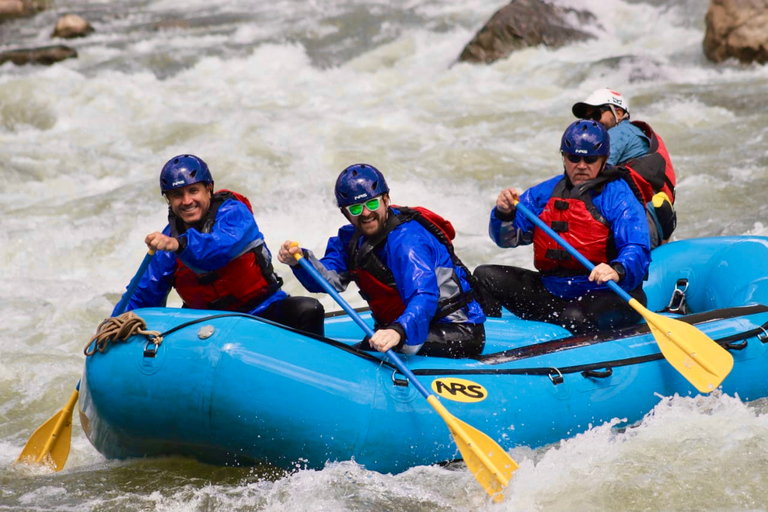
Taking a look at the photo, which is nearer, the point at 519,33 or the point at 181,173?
the point at 181,173

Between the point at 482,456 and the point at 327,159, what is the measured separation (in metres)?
6.03

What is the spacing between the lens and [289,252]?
156 inches

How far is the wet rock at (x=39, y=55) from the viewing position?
45.0 feet

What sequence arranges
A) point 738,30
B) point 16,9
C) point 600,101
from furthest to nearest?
point 16,9
point 738,30
point 600,101

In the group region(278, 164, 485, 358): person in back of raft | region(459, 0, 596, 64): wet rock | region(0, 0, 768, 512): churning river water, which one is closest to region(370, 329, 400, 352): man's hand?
region(278, 164, 485, 358): person in back of raft

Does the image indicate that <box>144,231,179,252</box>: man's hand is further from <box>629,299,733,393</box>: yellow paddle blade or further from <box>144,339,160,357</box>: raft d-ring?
<box>629,299,733,393</box>: yellow paddle blade

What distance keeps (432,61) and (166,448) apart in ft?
33.4

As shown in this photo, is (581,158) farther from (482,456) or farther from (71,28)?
(71,28)

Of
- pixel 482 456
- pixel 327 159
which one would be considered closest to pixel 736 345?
pixel 482 456

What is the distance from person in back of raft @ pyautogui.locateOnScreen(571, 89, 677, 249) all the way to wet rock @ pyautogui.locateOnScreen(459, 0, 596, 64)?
717 cm

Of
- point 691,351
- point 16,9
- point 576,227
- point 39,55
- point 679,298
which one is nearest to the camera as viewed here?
point 691,351

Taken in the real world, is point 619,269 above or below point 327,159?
below

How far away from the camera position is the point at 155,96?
12.0m

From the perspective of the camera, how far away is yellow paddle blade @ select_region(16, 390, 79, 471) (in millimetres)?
4148
